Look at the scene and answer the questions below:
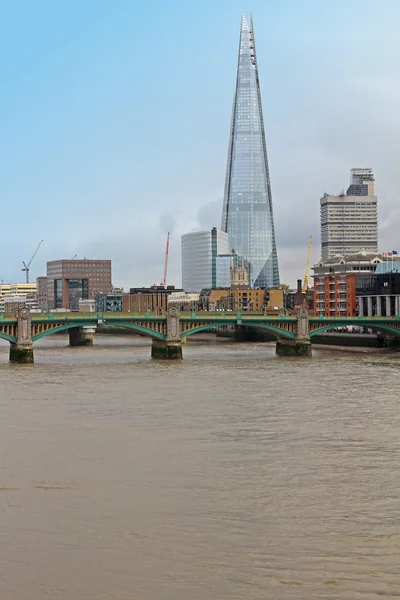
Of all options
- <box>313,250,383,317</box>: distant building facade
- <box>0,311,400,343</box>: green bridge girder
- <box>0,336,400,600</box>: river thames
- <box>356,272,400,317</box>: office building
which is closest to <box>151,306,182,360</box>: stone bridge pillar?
<box>0,311,400,343</box>: green bridge girder

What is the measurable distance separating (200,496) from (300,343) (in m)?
61.0

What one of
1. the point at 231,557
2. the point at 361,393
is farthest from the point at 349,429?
the point at 231,557

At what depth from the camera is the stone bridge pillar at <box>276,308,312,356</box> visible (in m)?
84.1

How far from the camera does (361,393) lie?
4872cm

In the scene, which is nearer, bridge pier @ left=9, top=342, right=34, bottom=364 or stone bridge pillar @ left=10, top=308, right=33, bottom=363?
bridge pier @ left=9, top=342, right=34, bottom=364

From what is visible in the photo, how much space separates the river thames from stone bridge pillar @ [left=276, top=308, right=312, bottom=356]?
116 feet

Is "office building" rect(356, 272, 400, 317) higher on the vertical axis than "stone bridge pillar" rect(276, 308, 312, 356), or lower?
higher

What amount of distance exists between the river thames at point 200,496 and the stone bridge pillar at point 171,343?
100 feet

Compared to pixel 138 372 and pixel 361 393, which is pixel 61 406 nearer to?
pixel 361 393

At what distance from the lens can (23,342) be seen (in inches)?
2960

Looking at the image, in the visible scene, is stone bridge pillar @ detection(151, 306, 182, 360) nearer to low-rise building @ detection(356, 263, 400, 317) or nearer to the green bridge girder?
the green bridge girder

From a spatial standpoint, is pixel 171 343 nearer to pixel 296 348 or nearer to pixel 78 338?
pixel 296 348

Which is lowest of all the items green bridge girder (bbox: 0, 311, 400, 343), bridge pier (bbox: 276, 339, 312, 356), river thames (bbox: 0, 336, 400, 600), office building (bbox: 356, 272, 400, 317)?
river thames (bbox: 0, 336, 400, 600)

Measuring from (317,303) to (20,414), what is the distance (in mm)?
101127
